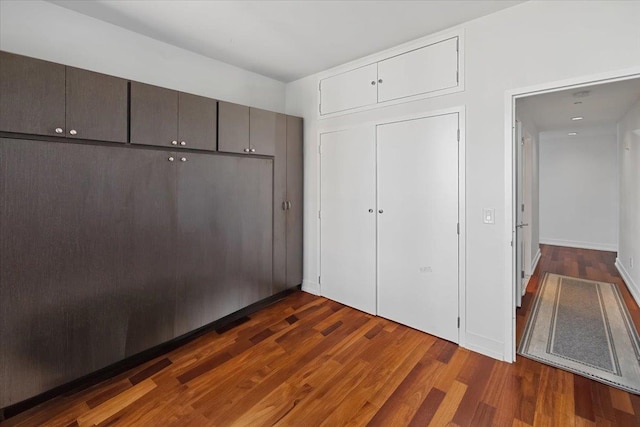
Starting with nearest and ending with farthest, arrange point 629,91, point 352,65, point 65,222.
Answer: point 65,222
point 629,91
point 352,65

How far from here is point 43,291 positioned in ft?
5.97

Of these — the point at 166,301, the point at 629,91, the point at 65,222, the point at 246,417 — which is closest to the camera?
the point at 246,417

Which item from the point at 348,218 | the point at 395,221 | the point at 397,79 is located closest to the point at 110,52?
the point at 397,79

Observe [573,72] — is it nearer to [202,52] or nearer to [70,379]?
[202,52]

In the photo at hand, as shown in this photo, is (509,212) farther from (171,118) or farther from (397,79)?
(171,118)

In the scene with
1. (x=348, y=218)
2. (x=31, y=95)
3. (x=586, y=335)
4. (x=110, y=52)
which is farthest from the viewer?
(x=348, y=218)

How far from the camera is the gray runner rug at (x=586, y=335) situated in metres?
2.13

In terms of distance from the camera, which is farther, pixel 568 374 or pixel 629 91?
pixel 629 91

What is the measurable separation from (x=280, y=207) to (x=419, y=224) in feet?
4.97

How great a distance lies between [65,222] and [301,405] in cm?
191

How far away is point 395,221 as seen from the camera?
9.45 feet

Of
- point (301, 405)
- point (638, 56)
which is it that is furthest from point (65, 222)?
point (638, 56)

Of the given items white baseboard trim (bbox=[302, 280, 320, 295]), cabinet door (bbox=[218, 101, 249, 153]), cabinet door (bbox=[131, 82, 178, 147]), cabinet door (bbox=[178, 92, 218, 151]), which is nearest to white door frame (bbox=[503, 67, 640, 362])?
white baseboard trim (bbox=[302, 280, 320, 295])

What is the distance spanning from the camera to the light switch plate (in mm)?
2297
